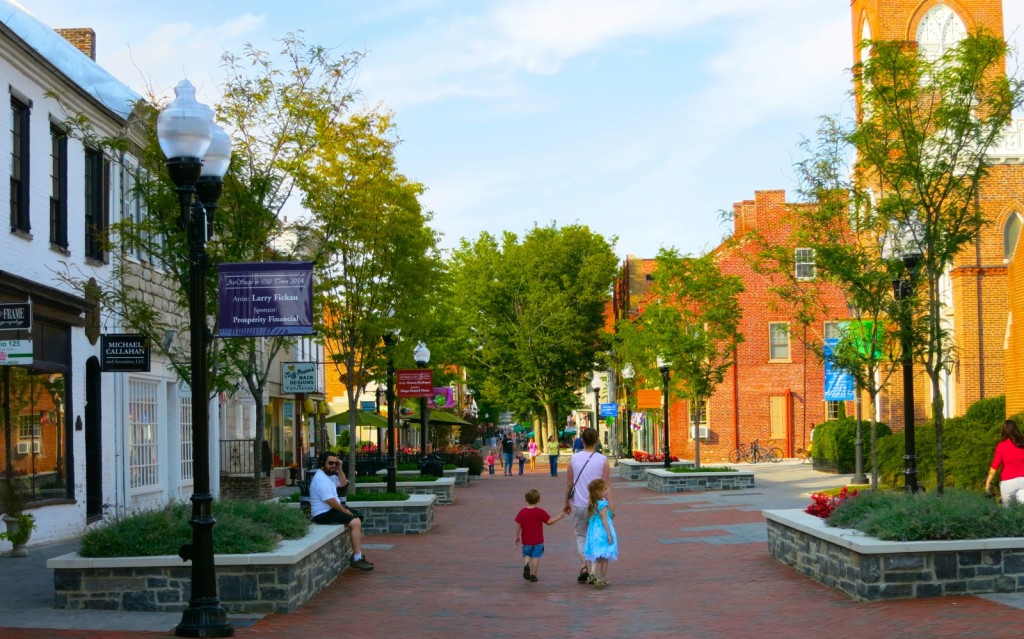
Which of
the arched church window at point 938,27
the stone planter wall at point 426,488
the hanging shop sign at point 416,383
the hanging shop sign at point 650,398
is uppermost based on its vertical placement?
the arched church window at point 938,27

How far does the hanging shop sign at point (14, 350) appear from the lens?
1463cm

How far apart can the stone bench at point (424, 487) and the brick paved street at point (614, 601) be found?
6.76 m

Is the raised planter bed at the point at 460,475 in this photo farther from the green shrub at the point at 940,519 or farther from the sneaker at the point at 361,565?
the green shrub at the point at 940,519

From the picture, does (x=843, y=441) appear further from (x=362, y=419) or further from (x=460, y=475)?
(x=362, y=419)

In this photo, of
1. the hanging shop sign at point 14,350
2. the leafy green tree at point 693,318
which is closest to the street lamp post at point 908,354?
the hanging shop sign at point 14,350

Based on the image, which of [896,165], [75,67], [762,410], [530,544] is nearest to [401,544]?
[530,544]

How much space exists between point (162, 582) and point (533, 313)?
2255 inches

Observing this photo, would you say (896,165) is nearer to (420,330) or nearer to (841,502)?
(841,502)

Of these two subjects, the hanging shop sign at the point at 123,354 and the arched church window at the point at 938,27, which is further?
the arched church window at the point at 938,27

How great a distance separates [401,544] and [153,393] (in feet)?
29.4

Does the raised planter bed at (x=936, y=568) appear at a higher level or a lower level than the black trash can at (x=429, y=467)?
higher

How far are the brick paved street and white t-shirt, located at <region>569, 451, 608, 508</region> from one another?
99cm

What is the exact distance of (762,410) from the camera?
54500 mm

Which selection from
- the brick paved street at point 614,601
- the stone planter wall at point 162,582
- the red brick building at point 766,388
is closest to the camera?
the brick paved street at point 614,601
